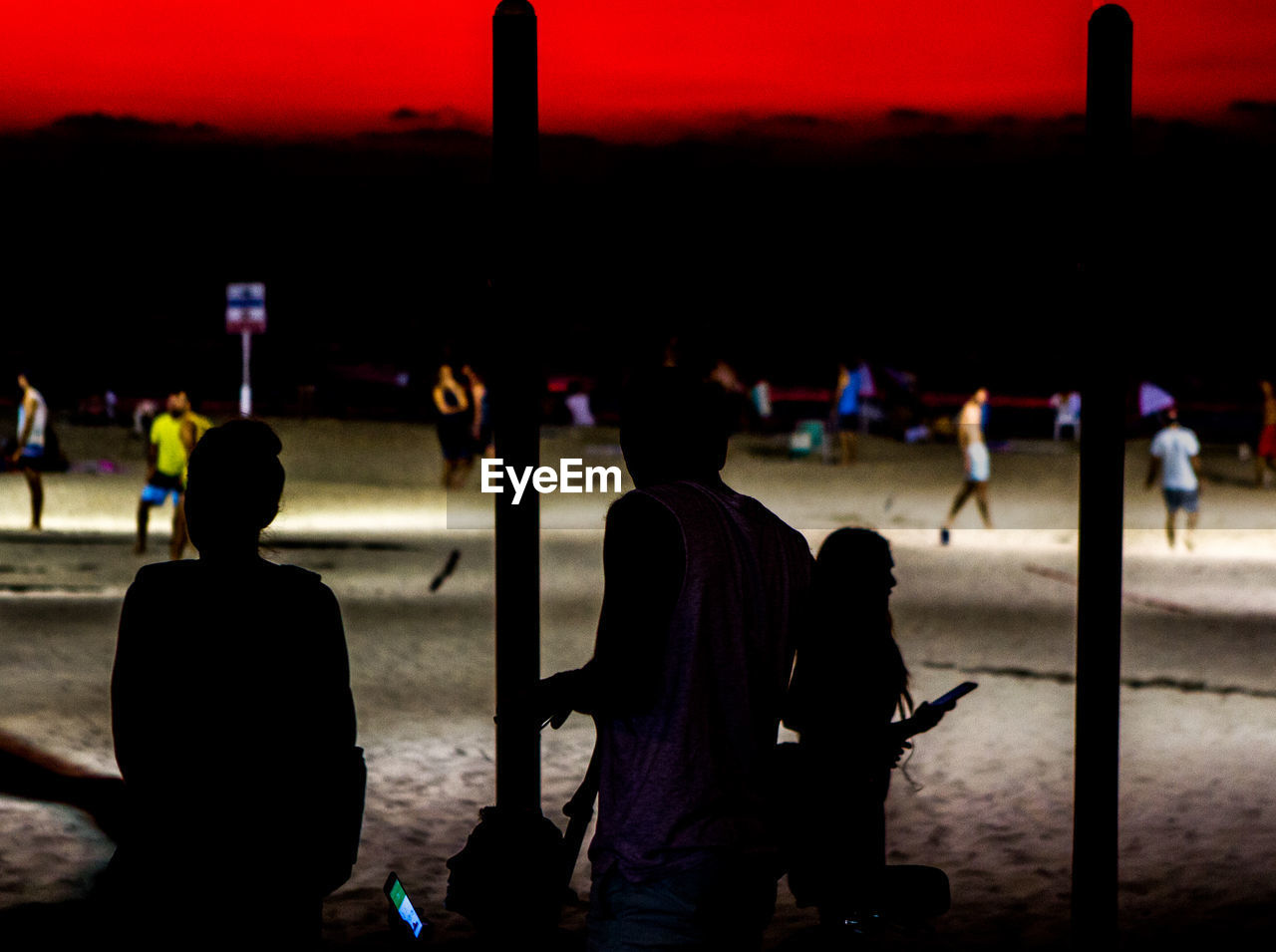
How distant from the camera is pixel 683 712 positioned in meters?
2.93

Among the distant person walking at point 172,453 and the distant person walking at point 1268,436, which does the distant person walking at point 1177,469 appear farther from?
the distant person walking at point 172,453

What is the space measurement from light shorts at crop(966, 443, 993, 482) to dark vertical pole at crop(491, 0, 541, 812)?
52.8 ft

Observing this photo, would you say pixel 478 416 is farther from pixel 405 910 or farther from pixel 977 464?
pixel 405 910

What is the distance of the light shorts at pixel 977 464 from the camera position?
19422mm

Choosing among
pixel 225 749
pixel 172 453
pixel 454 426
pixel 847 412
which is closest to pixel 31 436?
pixel 172 453

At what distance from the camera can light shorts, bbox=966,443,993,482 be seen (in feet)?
63.7

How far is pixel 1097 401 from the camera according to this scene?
3.73 metres

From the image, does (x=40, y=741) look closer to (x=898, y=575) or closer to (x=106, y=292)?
(x=898, y=575)

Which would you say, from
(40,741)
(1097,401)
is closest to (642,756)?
(1097,401)

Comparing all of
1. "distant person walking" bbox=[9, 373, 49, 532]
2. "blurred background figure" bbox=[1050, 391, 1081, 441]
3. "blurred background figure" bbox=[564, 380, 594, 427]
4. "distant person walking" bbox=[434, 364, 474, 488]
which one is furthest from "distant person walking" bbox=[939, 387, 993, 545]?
"blurred background figure" bbox=[564, 380, 594, 427]

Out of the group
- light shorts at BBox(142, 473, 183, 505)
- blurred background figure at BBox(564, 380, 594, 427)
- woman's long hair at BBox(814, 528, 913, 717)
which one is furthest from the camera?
blurred background figure at BBox(564, 380, 594, 427)

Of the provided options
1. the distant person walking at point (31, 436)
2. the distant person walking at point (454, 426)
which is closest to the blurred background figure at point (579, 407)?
the distant person walking at point (454, 426)

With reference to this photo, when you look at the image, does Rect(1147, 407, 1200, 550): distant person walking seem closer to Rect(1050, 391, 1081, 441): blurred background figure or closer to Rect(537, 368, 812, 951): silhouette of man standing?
Rect(1050, 391, 1081, 441): blurred background figure

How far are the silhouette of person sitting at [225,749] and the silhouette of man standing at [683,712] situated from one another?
0.40m
